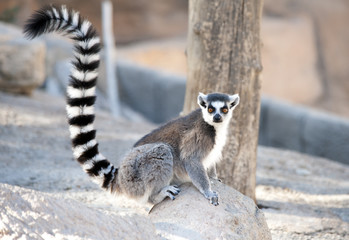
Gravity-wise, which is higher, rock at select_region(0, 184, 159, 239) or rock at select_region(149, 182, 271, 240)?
rock at select_region(0, 184, 159, 239)

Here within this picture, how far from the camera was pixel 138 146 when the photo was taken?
3.64m

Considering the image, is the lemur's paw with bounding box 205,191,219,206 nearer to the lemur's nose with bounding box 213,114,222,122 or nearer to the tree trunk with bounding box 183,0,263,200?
the lemur's nose with bounding box 213,114,222,122

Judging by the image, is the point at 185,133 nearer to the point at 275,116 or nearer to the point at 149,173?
the point at 149,173

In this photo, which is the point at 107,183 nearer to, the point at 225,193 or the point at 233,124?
the point at 225,193

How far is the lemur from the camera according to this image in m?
3.37

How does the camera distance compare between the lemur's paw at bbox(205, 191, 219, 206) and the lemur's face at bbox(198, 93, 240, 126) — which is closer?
the lemur's paw at bbox(205, 191, 219, 206)

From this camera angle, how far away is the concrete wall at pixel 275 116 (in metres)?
7.04

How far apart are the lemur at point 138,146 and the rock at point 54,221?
2.20 ft

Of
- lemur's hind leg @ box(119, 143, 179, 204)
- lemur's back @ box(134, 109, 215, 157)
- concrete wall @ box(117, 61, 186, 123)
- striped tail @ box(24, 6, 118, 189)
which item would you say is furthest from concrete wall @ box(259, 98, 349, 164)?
striped tail @ box(24, 6, 118, 189)

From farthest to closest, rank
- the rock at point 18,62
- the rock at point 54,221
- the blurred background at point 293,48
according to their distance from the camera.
→ 1. the blurred background at point 293,48
2. the rock at point 18,62
3. the rock at point 54,221

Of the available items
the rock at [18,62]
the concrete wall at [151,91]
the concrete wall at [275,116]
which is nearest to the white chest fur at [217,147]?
the concrete wall at [275,116]

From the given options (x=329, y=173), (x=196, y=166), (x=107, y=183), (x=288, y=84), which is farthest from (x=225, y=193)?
(x=288, y=84)

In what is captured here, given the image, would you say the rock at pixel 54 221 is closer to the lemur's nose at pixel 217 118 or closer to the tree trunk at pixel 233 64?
the lemur's nose at pixel 217 118

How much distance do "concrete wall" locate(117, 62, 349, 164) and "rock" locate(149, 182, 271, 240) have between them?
13.1 feet
